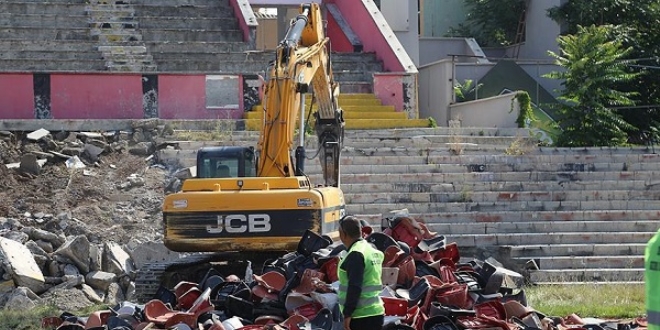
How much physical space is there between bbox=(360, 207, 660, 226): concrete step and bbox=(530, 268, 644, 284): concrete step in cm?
181

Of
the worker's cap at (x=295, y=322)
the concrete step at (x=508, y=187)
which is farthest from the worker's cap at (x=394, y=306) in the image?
the concrete step at (x=508, y=187)

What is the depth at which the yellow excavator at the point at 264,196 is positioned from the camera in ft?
51.2

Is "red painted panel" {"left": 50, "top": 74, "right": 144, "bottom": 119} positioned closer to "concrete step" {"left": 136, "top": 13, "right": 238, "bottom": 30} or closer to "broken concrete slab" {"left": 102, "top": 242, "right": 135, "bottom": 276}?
"concrete step" {"left": 136, "top": 13, "right": 238, "bottom": 30}

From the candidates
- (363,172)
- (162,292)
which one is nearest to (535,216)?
(363,172)

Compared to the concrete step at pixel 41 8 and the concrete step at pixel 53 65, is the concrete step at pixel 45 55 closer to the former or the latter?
the concrete step at pixel 53 65

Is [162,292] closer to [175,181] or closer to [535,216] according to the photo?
[175,181]

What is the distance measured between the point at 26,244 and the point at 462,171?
8476 mm

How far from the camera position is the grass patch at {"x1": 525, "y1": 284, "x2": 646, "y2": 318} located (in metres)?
15.6

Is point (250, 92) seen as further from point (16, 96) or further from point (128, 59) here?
point (16, 96)

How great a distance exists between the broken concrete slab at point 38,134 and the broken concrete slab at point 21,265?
482cm

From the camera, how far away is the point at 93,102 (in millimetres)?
24875

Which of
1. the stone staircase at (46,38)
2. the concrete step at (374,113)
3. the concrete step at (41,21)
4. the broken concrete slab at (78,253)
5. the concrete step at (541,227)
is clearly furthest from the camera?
the concrete step at (41,21)

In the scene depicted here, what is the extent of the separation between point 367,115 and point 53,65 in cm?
700

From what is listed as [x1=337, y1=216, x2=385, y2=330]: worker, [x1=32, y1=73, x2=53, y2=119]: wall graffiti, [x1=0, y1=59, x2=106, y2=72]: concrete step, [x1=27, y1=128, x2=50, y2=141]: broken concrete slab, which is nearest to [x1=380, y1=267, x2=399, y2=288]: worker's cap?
[x1=337, y1=216, x2=385, y2=330]: worker
